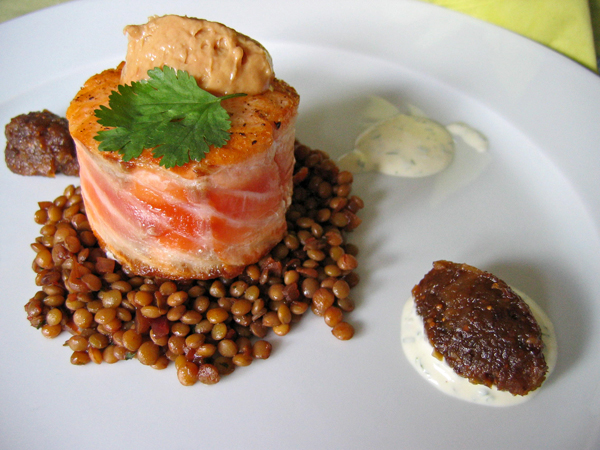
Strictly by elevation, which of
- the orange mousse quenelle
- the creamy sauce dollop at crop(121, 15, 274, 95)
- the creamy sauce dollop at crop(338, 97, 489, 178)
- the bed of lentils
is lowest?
the bed of lentils

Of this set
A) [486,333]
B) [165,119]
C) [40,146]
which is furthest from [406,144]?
[40,146]

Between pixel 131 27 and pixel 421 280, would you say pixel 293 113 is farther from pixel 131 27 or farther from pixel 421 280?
pixel 421 280

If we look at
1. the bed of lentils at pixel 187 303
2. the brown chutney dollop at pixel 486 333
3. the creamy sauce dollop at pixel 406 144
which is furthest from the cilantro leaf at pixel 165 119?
the creamy sauce dollop at pixel 406 144

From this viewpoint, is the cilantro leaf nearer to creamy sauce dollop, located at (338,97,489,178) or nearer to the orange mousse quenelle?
the orange mousse quenelle

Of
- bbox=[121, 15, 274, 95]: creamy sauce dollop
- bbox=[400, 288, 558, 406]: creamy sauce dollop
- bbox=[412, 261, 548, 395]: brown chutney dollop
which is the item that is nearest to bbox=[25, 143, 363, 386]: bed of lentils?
bbox=[400, 288, 558, 406]: creamy sauce dollop

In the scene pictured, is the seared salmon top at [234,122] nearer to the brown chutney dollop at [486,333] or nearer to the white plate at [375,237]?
the white plate at [375,237]

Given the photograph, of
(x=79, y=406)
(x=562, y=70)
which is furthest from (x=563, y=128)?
(x=79, y=406)
